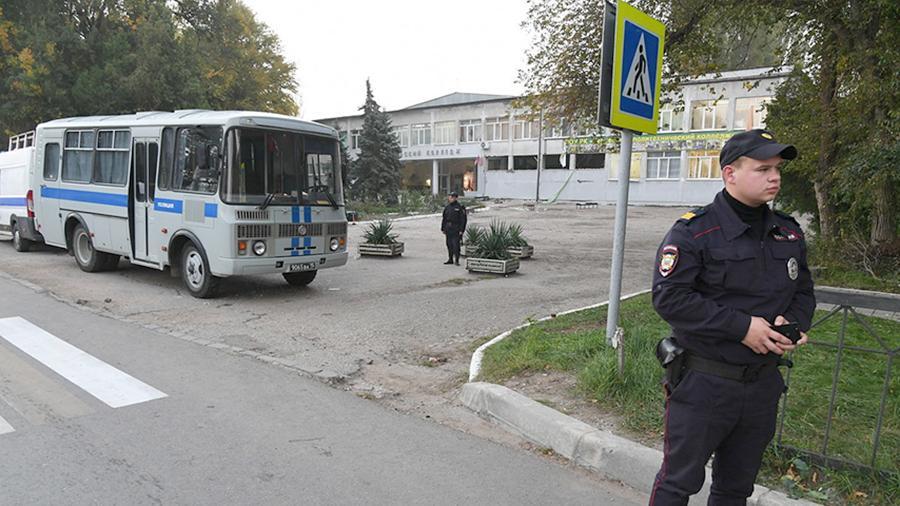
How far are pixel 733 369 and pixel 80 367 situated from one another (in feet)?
19.9

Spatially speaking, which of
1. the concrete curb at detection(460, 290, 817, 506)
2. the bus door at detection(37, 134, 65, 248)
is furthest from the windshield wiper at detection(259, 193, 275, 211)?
the bus door at detection(37, 134, 65, 248)

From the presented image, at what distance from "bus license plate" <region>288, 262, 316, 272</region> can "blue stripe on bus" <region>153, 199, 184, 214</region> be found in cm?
208

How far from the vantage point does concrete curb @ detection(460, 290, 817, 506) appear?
374 cm

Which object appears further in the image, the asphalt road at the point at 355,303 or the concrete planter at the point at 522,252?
the concrete planter at the point at 522,252

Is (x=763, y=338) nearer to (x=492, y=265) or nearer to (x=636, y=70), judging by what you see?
(x=636, y=70)

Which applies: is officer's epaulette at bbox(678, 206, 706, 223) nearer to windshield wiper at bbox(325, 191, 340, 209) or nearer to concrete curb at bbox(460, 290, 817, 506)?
concrete curb at bbox(460, 290, 817, 506)

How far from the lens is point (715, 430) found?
261cm

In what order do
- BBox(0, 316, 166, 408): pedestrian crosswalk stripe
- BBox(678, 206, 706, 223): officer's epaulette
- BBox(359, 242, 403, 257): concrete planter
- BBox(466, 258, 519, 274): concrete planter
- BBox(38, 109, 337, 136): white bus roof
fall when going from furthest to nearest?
BBox(359, 242, 403, 257): concrete planter
BBox(466, 258, 519, 274): concrete planter
BBox(38, 109, 337, 136): white bus roof
BBox(0, 316, 166, 408): pedestrian crosswalk stripe
BBox(678, 206, 706, 223): officer's epaulette

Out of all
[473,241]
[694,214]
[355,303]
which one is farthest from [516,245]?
[694,214]

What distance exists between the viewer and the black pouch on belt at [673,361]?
8.95 ft

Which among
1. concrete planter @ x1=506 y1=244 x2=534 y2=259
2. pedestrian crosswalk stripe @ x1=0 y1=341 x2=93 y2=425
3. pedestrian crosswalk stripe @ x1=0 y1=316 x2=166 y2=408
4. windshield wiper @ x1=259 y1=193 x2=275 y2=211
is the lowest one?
pedestrian crosswalk stripe @ x1=0 y1=341 x2=93 y2=425

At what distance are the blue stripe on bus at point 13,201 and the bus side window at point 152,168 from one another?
7.60m

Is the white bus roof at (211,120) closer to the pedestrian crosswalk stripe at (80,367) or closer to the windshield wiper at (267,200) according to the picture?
the windshield wiper at (267,200)

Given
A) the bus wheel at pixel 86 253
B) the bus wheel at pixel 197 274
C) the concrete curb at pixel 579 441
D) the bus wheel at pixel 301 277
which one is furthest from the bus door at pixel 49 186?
the concrete curb at pixel 579 441
